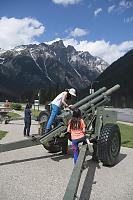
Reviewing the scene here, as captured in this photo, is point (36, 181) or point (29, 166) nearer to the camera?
point (36, 181)

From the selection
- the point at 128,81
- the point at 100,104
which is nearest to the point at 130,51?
the point at 128,81

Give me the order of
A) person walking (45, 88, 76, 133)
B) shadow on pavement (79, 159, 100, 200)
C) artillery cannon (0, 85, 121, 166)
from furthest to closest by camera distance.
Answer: person walking (45, 88, 76, 133) → artillery cannon (0, 85, 121, 166) → shadow on pavement (79, 159, 100, 200)

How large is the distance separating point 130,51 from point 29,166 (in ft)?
404

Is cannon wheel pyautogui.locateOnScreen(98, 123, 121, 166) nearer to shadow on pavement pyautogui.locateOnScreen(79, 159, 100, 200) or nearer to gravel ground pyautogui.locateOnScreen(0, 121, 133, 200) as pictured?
gravel ground pyautogui.locateOnScreen(0, 121, 133, 200)

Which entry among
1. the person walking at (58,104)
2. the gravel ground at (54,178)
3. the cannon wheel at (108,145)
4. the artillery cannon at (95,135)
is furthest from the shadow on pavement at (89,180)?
the person walking at (58,104)

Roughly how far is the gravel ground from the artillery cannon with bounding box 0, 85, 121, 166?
34 centimetres

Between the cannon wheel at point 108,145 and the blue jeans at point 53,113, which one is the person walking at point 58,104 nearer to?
the blue jeans at point 53,113

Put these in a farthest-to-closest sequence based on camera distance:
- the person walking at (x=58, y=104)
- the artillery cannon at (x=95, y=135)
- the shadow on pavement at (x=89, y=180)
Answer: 1. the person walking at (x=58, y=104)
2. the artillery cannon at (x=95, y=135)
3. the shadow on pavement at (x=89, y=180)

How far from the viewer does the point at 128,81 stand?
8038cm

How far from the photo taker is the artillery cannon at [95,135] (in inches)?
201

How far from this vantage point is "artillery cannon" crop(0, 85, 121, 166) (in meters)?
5.10

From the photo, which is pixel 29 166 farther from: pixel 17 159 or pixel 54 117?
pixel 54 117

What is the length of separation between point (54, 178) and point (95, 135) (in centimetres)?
182

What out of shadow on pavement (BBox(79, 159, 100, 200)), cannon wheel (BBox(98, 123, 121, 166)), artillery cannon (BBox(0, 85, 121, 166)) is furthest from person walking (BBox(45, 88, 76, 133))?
shadow on pavement (BBox(79, 159, 100, 200))
